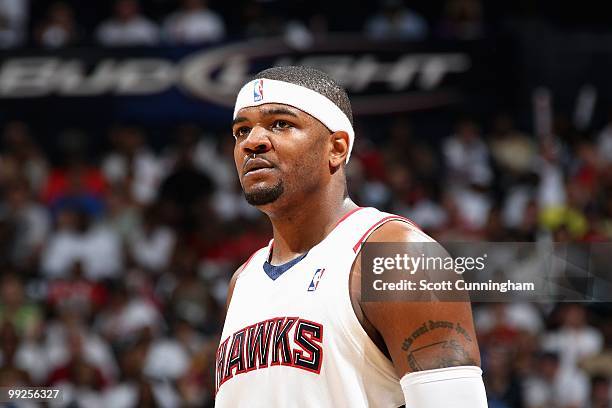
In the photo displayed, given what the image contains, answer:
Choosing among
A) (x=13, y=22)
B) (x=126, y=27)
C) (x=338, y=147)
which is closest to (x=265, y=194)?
(x=338, y=147)

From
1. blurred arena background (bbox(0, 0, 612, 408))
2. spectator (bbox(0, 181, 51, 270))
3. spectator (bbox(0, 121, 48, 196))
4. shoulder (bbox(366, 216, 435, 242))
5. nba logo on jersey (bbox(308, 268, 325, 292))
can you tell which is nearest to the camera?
shoulder (bbox(366, 216, 435, 242))

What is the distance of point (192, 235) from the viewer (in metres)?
12.7

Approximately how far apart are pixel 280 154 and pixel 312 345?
Result: 69cm

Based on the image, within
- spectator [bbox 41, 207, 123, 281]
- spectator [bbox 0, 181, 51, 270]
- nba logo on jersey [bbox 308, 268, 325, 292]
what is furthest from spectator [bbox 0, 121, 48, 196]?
nba logo on jersey [bbox 308, 268, 325, 292]

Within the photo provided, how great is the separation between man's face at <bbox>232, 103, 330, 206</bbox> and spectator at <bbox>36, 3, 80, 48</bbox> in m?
10.6

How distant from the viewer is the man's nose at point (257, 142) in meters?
3.92

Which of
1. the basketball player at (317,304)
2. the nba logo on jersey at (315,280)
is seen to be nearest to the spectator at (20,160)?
the basketball player at (317,304)

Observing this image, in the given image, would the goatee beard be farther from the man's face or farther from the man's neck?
the man's neck

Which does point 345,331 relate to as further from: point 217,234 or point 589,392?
point 217,234

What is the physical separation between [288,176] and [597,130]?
11.0m

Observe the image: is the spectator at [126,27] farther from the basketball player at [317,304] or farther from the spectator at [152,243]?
the basketball player at [317,304]

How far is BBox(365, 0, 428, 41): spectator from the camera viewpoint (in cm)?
1431

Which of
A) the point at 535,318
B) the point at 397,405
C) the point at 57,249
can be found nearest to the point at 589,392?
the point at 535,318

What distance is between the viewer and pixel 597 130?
46.8 ft
